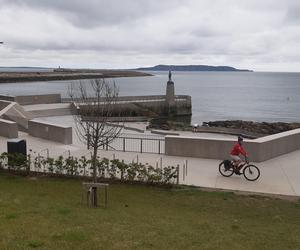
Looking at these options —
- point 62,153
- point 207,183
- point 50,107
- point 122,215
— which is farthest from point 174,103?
point 122,215

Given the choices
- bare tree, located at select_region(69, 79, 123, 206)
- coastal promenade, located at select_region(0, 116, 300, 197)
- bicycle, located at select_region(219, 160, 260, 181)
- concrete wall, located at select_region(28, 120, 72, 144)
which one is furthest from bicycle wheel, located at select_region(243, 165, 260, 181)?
concrete wall, located at select_region(28, 120, 72, 144)

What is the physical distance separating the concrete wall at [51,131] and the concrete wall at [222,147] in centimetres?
497

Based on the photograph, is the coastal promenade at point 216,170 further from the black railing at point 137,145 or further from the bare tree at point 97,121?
the black railing at point 137,145

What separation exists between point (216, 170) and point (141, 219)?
6.39 m

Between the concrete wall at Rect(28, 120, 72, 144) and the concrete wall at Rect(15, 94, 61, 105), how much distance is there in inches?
697

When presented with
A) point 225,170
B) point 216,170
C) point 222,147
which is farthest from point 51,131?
point 225,170

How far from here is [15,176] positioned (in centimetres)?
1320

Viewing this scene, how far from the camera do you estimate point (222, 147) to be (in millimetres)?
15883

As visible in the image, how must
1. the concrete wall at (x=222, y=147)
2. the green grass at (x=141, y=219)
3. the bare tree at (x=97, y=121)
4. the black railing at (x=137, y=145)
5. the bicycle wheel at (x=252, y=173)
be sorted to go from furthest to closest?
the black railing at (x=137, y=145) → the concrete wall at (x=222, y=147) → the bicycle wheel at (x=252, y=173) → the bare tree at (x=97, y=121) → the green grass at (x=141, y=219)

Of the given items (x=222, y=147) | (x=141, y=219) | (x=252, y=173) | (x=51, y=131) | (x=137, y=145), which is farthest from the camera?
(x=137, y=145)

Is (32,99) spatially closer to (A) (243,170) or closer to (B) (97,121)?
(B) (97,121)

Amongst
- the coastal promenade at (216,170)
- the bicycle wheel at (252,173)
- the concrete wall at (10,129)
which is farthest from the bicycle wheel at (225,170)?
the concrete wall at (10,129)

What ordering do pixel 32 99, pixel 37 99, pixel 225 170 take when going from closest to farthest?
pixel 225 170, pixel 32 99, pixel 37 99

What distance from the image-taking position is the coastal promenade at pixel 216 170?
40.6 feet
